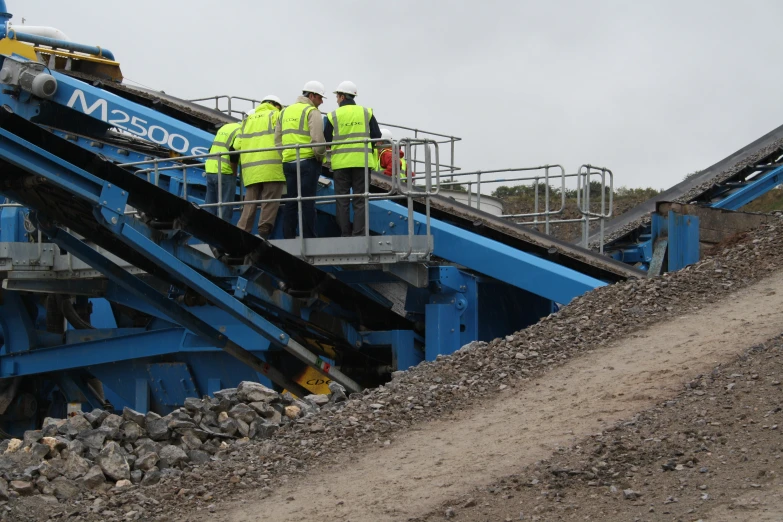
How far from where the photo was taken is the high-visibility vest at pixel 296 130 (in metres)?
9.30

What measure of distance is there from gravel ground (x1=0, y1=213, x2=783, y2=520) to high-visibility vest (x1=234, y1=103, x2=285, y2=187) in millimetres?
2878

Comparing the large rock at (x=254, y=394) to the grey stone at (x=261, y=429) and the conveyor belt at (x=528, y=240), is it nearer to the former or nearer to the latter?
the grey stone at (x=261, y=429)

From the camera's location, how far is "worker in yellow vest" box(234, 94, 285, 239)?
9.40 m

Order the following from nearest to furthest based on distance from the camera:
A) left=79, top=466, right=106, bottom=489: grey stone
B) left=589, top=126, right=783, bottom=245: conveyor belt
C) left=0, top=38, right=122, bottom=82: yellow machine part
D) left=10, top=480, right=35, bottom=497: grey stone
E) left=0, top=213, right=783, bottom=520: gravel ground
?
left=0, top=213, right=783, bottom=520: gravel ground
left=10, top=480, right=35, bottom=497: grey stone
left=79, top=466, right=106, bottom=489: grey stone
left=0, top=38, right=122, bottom=82: yellow machine part
left=589, top=126, right=783, bottom=245: conveyor belt

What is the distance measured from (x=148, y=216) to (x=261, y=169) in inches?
44.0

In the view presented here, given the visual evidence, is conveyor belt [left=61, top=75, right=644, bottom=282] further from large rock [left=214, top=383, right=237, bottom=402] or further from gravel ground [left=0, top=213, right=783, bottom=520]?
large rock [left=214, top=383, right=237, bottom=402]

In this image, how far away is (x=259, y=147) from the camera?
966 cm

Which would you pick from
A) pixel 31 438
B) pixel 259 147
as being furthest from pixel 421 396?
pixel 259 147

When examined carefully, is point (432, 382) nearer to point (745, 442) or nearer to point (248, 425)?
point (248, 425)

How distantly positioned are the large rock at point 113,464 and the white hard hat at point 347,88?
421 cm

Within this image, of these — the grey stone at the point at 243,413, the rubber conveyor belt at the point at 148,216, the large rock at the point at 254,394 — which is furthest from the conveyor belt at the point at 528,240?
the grey stone at the point at 243,413

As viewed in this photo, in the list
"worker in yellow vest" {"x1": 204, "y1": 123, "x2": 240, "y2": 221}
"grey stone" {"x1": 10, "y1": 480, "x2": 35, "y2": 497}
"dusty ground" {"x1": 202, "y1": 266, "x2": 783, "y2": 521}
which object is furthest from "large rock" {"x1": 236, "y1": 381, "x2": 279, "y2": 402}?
"worker in yellow vest" {"x1": 204, "y1": 123, "x2": 240, "y2": 221}

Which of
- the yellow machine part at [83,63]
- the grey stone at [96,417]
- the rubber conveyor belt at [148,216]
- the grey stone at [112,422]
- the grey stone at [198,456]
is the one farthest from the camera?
the yellow machine part at [83,63]

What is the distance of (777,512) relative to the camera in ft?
13.4
